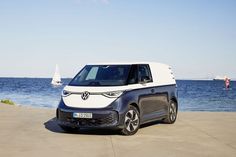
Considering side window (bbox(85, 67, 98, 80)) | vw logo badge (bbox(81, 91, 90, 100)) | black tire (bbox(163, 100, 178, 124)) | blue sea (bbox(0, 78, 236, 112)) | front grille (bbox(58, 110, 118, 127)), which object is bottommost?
blue sea (bbox(0, 78, 236, 112))

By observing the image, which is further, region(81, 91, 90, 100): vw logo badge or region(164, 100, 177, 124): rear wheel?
region(164, 100, 177, 124): rear wheel

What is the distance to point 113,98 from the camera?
10.1m

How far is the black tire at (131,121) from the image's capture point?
1036 cm

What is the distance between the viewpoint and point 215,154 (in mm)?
8125

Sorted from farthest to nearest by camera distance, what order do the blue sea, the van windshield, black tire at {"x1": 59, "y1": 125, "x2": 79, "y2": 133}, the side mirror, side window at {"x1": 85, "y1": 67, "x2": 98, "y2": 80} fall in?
1. the blue sea
2. side window at {"x1": 85, "y1": 67, "x2": 98, "y2": 80}
3. the side mirror
4. black tire at {"x1": 59, "y1": 125, "x2": 79, "y2": 133}
5. the van windshield

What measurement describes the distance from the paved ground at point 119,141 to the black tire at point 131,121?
168 mm

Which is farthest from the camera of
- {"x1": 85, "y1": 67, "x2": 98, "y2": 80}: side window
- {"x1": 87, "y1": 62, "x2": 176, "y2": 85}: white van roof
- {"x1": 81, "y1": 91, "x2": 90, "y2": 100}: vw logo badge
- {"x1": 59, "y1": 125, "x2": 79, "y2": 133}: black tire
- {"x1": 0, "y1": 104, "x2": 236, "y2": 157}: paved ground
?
{"x1": 87, "y1": 62, "x2": 176, "y2": 85}: white van roof

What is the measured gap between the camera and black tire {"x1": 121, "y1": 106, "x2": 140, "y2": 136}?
10359 mm

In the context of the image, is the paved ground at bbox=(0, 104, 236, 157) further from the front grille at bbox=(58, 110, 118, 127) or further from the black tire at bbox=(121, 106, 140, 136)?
the front grille at bbox=(58, 110, 118, 127)

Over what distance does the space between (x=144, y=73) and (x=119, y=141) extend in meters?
2.63

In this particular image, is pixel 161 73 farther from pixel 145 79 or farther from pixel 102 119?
pixel 102 119

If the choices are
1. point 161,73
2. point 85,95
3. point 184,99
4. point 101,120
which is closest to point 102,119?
point 101,120

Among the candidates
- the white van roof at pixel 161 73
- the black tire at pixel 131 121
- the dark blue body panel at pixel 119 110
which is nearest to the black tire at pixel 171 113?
the white van roof at pixel 161 73

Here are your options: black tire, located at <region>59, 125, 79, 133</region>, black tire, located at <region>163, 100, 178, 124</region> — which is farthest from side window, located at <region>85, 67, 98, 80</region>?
black tire, located at <region>163, 100, 178, 124</region>
